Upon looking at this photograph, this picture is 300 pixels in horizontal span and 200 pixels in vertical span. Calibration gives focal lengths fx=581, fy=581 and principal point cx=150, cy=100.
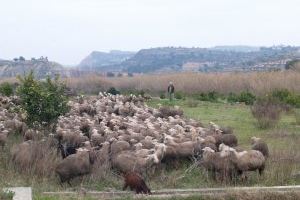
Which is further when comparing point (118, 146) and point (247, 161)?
point (118, 146)

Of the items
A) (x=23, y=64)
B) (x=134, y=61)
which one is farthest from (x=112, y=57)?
(x=23, y=64)

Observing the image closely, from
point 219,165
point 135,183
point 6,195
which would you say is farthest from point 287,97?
point 6,195

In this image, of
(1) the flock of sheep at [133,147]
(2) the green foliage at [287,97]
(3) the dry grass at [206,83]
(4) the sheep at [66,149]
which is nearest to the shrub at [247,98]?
(3) the dry grass at [206,83]

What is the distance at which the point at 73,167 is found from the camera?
1217cm

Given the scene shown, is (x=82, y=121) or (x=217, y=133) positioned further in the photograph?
(x=82, y=121)

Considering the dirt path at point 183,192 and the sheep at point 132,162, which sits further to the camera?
the sheep at point 132,162

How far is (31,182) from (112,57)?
15172 centimetres

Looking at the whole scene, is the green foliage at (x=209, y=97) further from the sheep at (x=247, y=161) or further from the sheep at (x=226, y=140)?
the sheep at (x=247, y=161)

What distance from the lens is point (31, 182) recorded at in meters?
11.7

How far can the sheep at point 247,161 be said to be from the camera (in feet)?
40.0

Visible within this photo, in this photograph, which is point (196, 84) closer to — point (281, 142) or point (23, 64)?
point (281, 142)

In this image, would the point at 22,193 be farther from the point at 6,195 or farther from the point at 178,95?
the point at 178,95

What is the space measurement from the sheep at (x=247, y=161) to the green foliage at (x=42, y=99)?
6.41 m

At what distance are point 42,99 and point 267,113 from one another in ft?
30.7
